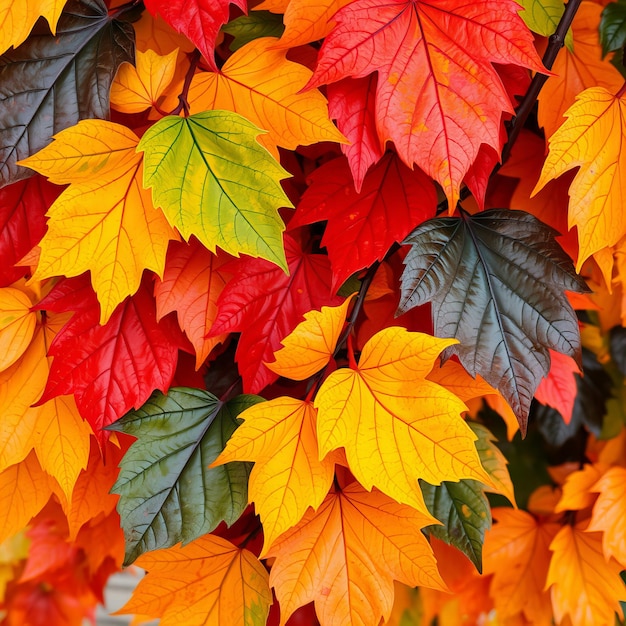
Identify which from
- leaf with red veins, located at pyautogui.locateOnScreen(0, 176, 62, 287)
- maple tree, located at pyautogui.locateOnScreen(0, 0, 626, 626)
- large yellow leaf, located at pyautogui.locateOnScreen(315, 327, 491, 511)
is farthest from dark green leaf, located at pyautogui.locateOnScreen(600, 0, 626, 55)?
leaf with red veins, located at pyautogui.locateOnScreen(0, 176, 62, 287)

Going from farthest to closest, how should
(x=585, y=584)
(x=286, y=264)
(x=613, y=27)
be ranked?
(x=585, y=584) < (x=613, y=27) < (x=286, y=264)

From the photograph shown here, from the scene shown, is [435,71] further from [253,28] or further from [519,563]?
[519,563]

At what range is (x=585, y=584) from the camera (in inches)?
23.3

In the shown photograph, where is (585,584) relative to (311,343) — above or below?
below

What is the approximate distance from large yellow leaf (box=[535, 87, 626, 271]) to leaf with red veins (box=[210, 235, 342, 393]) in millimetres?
148

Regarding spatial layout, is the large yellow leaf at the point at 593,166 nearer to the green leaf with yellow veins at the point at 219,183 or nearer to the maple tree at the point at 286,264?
the maple tree at the point at 286,264

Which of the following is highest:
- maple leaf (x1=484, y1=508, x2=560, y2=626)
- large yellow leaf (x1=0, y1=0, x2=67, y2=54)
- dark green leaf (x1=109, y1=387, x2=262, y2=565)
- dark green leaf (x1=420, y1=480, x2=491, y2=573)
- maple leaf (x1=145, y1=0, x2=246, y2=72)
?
large yellow leaf (x1=0, y1=0, x2=67, y2=54)

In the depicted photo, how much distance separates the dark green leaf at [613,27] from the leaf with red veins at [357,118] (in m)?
0.19

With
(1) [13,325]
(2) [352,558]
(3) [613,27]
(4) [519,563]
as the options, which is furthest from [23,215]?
(4) [519,563]

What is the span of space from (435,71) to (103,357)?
254mm

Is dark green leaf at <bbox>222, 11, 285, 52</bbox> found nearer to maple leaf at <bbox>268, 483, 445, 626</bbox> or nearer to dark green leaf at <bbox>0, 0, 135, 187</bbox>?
dark green leaf at <bbox>0, 0, 135, 187</bbox>

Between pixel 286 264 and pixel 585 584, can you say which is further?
pixel 585 584

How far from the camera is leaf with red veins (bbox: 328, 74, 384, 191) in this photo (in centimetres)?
38

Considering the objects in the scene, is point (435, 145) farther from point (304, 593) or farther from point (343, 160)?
point (304, 593)
